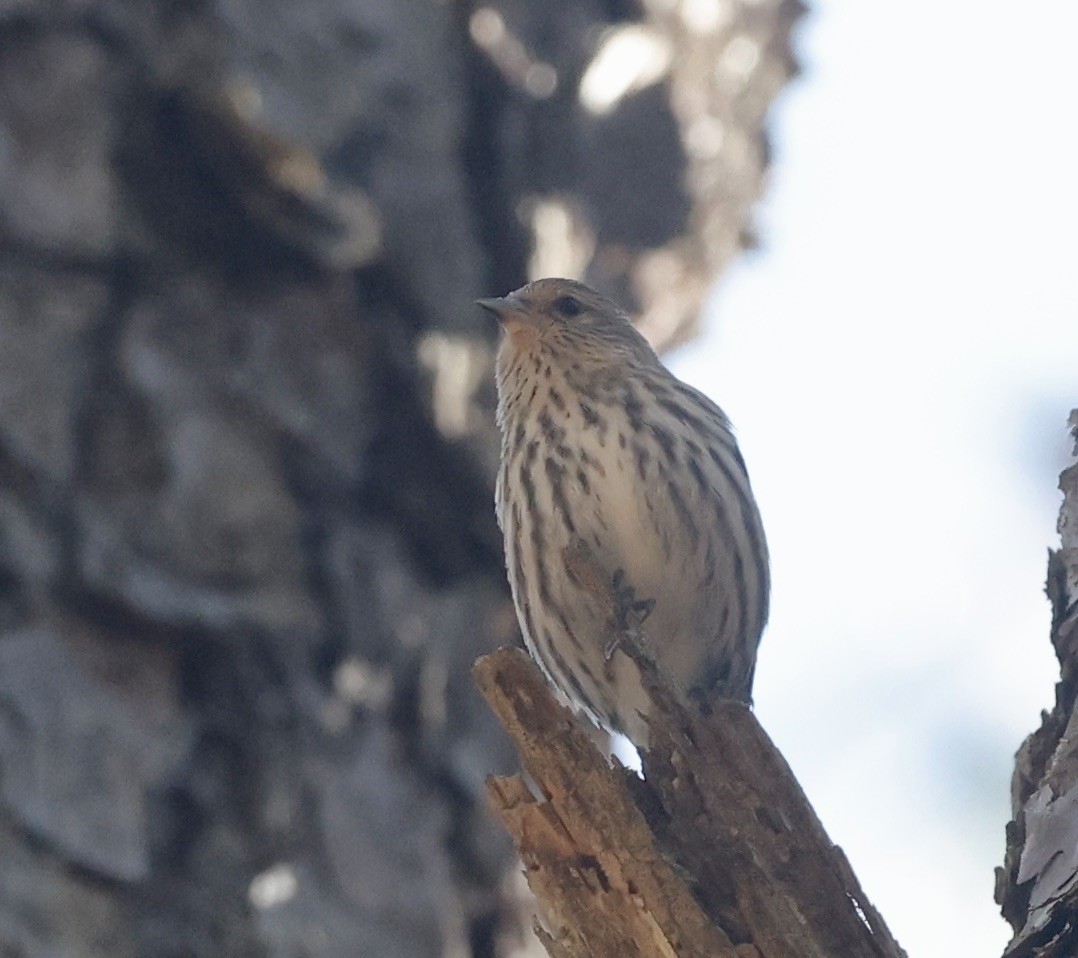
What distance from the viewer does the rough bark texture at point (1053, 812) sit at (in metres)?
3.26

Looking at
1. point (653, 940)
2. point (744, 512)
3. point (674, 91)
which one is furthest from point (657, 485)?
point (674, 91)

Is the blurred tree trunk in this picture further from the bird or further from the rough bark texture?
the rough bark texture

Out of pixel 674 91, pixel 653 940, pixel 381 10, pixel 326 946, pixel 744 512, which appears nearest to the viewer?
pixel 653 940

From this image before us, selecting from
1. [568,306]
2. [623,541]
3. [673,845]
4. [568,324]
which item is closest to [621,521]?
[623,541]

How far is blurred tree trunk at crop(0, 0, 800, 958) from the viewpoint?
16.5 feet

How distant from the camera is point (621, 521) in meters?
5.21

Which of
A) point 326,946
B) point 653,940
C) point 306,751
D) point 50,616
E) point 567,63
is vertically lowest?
point 653,940

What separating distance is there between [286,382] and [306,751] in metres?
1.23

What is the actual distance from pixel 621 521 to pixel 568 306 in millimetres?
1099

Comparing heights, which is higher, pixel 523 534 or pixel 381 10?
pixel 381 10

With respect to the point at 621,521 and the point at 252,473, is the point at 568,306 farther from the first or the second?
the point at 252,473

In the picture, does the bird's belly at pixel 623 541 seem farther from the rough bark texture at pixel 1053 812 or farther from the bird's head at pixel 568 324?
the rough bark texture at pixel 1053 812

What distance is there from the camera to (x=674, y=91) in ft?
26.6

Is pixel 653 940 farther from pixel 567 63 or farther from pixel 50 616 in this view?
pixel 567 63
